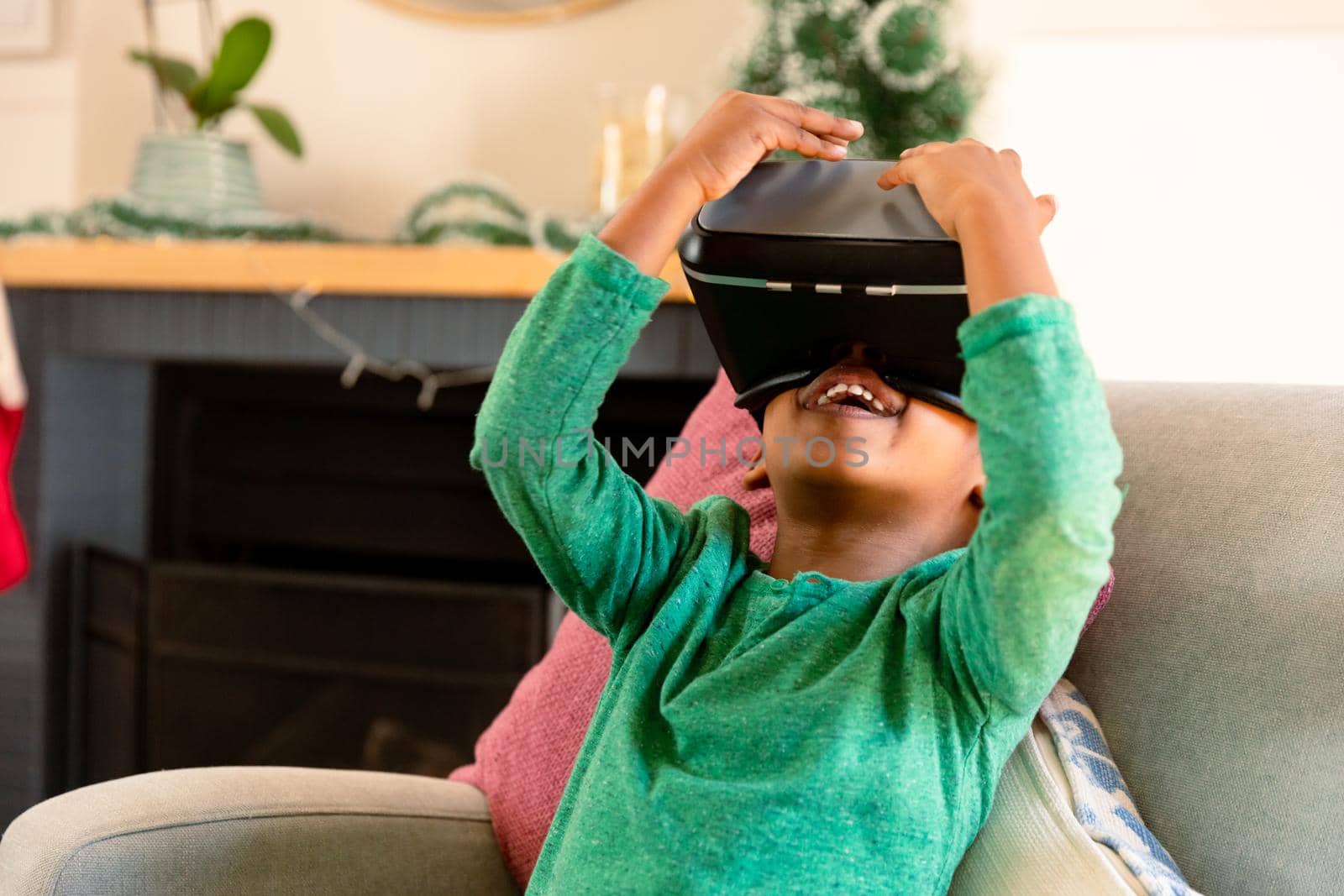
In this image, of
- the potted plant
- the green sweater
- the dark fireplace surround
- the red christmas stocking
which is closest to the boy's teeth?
the green sweater

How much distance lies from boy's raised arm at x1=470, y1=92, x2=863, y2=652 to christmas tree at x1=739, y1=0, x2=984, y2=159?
0.68m

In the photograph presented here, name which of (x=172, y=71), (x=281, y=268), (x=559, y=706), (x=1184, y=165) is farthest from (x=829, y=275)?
(x=172, y=71)

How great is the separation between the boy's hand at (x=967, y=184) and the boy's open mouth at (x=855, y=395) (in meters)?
0.11

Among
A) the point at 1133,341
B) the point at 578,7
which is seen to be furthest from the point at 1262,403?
the point at 578,7

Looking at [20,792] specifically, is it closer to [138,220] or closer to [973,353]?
[138,220]

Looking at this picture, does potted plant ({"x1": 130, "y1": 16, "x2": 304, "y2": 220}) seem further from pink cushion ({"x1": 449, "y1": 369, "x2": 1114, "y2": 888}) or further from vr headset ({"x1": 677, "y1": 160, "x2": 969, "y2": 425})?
vr headset ({"x1": 677, "y1": 160, "x2": 969, "y2": 425})

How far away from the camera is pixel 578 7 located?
1.89 meters

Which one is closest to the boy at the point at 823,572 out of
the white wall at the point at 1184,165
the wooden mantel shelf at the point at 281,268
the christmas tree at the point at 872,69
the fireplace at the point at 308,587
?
the white wall at the point at 1184,165

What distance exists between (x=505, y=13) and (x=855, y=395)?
56.6 inches

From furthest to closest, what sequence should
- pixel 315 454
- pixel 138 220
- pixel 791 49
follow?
pixel 315 454
pixel 138 220
pixel 791 49

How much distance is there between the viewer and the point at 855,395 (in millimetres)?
727

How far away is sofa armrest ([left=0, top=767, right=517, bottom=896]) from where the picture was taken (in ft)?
2.65

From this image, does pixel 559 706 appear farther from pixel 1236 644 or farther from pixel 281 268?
pixel 281 268

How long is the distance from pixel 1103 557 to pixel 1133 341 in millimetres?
738
